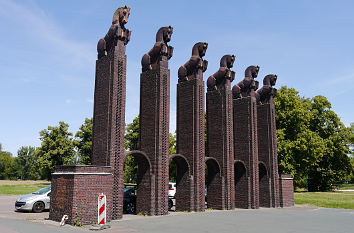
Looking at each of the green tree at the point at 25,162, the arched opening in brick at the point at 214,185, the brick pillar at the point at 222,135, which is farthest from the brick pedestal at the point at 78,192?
the green tree at the point at 25,162

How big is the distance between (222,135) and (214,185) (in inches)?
140

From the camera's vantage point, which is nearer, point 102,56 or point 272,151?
point 102,56

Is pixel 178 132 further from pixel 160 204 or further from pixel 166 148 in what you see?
pixel 160 204

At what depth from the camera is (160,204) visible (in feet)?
57.0

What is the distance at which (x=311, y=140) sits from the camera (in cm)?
3934

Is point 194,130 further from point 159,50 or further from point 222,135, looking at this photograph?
point 159,50

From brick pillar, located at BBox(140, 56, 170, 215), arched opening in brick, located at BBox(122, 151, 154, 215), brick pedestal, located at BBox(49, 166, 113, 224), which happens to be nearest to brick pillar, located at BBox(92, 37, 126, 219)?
brick pedestal, located at BBox(49, 166, 113, 224)

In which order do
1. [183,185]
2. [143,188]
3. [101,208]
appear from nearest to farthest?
1. [101,208]
2. [143,188]
3. [183,185]

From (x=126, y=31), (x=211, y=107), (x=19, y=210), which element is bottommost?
(x=19, y=210)

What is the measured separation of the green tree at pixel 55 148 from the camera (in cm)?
5606

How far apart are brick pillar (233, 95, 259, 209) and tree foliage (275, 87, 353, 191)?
14.4 meters

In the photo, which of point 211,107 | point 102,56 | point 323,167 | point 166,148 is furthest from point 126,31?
point 323,167

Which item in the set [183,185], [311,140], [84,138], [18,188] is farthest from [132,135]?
[183,185]

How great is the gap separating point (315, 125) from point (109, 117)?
132 ft
